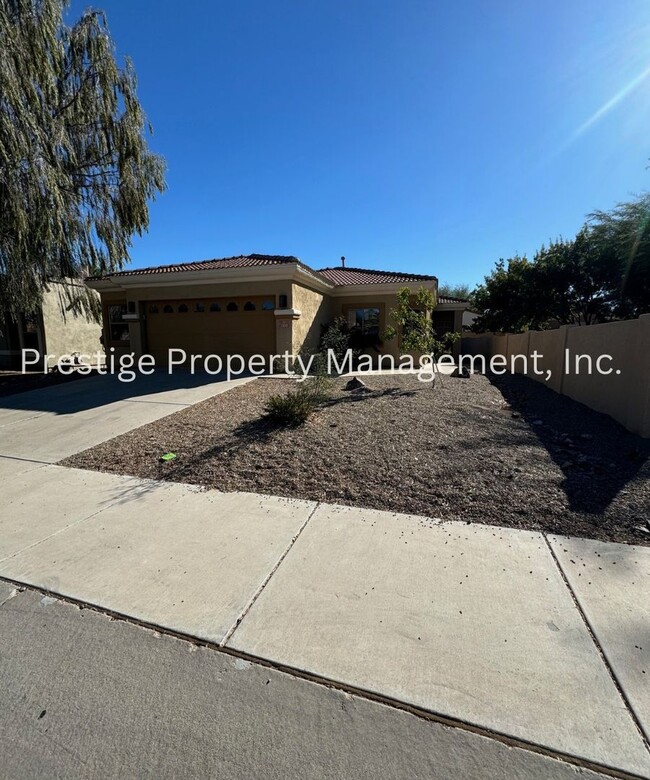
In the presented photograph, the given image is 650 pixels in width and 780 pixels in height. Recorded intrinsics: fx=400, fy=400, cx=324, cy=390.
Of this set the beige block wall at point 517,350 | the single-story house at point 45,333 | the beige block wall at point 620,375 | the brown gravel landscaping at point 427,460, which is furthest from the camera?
the single-story house at point 45,333

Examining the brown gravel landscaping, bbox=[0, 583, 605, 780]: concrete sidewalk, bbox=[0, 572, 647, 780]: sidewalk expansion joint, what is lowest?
bbox=[0, 583, 605, 780]: concrete sidewalk

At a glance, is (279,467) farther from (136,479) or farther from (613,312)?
(613,312)

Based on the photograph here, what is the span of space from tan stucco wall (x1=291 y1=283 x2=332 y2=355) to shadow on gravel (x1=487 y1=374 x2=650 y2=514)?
7.49 metres

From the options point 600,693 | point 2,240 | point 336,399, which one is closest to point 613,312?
point 336,399

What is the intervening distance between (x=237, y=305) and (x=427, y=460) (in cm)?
1103

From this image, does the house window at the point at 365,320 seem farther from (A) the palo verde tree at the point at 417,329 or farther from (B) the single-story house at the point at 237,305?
(A) the palo verde tree at the point at 417,329

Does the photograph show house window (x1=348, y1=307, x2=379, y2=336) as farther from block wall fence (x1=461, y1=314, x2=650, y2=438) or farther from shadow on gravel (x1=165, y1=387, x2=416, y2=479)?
shadow on gravel (x1=165, y1=387, x2=416, y2=479)

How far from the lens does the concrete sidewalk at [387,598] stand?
197cm

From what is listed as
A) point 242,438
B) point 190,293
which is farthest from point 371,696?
point 190,293

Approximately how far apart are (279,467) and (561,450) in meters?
3.94

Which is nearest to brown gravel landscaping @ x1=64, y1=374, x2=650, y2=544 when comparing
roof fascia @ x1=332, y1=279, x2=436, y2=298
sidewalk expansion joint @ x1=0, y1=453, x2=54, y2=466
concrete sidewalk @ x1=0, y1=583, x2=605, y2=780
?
sidewalk expansion joint @ x1=0, y1=453, x2=54, y2=466

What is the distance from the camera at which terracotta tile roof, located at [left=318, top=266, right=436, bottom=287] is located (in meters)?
17.2

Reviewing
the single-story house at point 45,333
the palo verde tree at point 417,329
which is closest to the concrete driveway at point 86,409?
the palo verde tree at point 417,329

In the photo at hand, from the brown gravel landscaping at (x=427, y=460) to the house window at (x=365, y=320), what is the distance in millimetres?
9396
